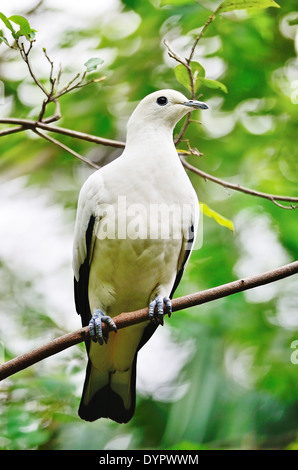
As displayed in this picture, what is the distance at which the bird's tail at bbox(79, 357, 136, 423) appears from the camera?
3609mm

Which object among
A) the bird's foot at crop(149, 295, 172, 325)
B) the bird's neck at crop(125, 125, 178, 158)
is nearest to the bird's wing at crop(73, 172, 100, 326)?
the bird's neck at crop(125, 125, 178, 158)

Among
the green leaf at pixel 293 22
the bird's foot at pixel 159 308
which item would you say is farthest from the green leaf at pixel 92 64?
the green leaf at pixel 293 22

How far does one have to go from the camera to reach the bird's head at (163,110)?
349cm

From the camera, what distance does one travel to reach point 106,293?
11.1 ft

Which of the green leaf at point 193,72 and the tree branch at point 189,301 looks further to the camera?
the green leaf at point 193,72

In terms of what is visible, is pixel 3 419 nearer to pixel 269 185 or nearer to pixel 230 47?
pixel 269 185

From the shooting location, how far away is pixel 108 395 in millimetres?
3691

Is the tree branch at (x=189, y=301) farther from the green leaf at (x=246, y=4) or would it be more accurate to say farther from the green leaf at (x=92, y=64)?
the green leaf at (x=246, y=4)

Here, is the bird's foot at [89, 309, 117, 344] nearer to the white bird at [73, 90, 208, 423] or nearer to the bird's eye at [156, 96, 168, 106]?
the white bird at [73, 90, 208, 423]

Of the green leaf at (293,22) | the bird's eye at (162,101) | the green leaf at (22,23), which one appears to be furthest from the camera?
the green leaf at (293,22)

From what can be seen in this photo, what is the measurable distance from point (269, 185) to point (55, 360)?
2262mm

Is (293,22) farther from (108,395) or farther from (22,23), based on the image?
(108,395)

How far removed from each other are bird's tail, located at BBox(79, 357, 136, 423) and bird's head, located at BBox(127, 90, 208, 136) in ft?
4.69

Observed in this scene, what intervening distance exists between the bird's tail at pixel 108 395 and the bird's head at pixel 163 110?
4.69 feet
